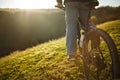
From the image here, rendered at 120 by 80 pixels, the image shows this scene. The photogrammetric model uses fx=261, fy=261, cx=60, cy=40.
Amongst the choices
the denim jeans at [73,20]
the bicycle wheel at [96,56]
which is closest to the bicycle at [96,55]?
the bicycle wheel at [96,56]

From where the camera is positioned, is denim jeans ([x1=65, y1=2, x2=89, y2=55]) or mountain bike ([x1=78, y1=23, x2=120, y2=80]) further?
denim jeans ([x1=65, y1=2, x2=89, y2=55])

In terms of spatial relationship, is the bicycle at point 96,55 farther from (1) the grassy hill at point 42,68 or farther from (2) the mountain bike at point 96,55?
(1) the grassy hill at point 42,68

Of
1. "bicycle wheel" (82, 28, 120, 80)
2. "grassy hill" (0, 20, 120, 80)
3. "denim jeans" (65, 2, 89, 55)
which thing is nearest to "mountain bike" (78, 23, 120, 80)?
"bicycle wheel" (82, 28, 120, 80)

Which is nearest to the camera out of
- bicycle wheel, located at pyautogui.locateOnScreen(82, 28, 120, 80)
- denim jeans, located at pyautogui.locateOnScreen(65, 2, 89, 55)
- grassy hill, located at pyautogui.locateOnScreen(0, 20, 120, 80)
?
bicycle wheel, located at pyautogui.locateOnScreen(82, 28, 120, 80)

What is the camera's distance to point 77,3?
17.8ft

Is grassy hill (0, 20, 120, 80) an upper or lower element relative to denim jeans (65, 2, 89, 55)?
lower

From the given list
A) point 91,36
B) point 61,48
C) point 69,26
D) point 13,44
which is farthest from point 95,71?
point 13,44

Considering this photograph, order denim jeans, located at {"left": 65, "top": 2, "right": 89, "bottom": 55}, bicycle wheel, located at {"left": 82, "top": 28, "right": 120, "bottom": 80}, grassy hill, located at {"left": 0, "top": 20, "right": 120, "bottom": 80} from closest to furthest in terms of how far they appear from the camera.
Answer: bicycle wheel, located at {"left": 82, "top": 28, "right": 120, "bottom": 80}
denim jeans, located at {"left": 65, "top": 2, "right": 89, "bottom": 55}
grassy hill, located at {"left": 0, "top": 20, "right": 120, "bottom": 80}

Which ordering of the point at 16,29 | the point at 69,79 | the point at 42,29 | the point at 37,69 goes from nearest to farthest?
the point at 69,79
the point at 37,69
the point at 16,29
the point at 42,29

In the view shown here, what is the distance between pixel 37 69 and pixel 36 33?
5561 cm

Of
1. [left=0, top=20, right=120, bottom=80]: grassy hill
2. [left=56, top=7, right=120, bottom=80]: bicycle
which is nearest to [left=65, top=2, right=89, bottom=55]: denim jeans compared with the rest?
[left=56, top=7, right=120, bottom=80]: bicycle

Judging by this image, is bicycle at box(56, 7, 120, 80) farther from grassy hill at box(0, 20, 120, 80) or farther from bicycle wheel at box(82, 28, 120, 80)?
grassy hill at box(0, 20, 120, 80)

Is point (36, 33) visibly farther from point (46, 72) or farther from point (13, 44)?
point (46, 72)

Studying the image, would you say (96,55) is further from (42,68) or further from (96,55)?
(42,68)
